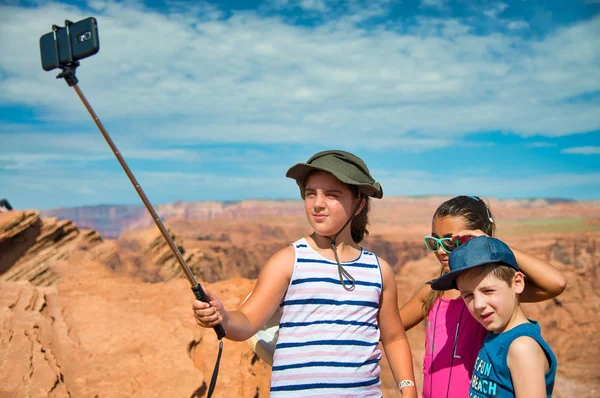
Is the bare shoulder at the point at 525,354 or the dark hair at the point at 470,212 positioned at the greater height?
the dark hair at the point at 470,212

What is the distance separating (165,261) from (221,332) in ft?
32.9

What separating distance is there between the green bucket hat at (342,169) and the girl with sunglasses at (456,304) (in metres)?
0.38

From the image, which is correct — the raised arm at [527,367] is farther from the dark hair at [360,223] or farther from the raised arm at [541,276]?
the dark hair at [360,223]

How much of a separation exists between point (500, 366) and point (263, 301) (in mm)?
893

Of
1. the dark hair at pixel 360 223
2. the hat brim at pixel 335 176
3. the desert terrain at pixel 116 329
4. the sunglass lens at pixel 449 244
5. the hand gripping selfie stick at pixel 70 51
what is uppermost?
the hand gripping selfie stick at pixel 70 51

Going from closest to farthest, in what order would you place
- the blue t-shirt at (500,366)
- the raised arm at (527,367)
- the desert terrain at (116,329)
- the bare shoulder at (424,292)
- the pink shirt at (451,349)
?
1. the raised arm at (527,367)
2. the blue t-shirt at (500,366)
3. the pink shirt at (451,349)
4. the bare shoulder at (424,292)
5. the desert terrain at (116,329)

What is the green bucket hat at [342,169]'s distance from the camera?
2.22 m

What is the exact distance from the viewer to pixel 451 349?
7.93 ft

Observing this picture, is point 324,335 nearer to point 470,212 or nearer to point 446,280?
point 446,280

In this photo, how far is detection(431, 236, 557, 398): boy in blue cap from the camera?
6.32 ft

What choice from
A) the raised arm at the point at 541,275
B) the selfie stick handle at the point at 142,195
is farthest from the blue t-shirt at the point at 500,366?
the selfie stick handle at the point at 142,195

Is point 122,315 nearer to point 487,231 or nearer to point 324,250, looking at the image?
point 324,250

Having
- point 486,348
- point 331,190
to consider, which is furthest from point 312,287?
point 486,348

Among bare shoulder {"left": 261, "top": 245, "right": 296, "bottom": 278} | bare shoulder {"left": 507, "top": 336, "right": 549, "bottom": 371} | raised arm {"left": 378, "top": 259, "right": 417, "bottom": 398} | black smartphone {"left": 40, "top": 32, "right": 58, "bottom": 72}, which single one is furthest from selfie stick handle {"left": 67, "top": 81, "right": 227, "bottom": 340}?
bare shoulder {"left": 507, "top": 336, "right": 549, "bottom": 371}
